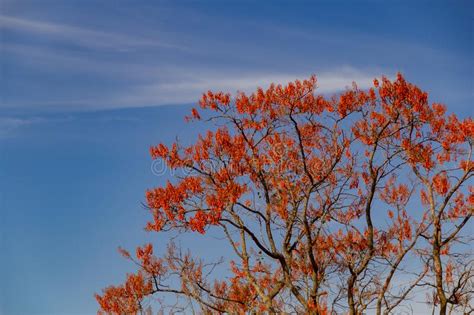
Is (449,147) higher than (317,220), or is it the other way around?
(449,147)

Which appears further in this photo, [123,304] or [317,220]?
[123,304]

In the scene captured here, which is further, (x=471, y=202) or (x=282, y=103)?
(x=471, y=202)

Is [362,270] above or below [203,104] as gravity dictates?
below

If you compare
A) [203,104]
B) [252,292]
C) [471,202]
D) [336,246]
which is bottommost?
[252,292]

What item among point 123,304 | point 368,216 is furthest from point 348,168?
point 123,304

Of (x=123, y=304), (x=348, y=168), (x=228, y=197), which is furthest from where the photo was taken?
(x=123, y=304)

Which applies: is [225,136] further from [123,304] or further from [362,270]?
[123,304]

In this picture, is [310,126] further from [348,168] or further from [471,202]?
[471,202]

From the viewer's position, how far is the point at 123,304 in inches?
589

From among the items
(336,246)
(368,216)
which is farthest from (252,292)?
(368,216)

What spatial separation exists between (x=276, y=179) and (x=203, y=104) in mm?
2407

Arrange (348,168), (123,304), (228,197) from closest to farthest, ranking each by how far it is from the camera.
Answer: (228,197), (348,168), (123,304)

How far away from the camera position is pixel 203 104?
13328 mm

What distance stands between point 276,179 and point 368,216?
7.71 ft
